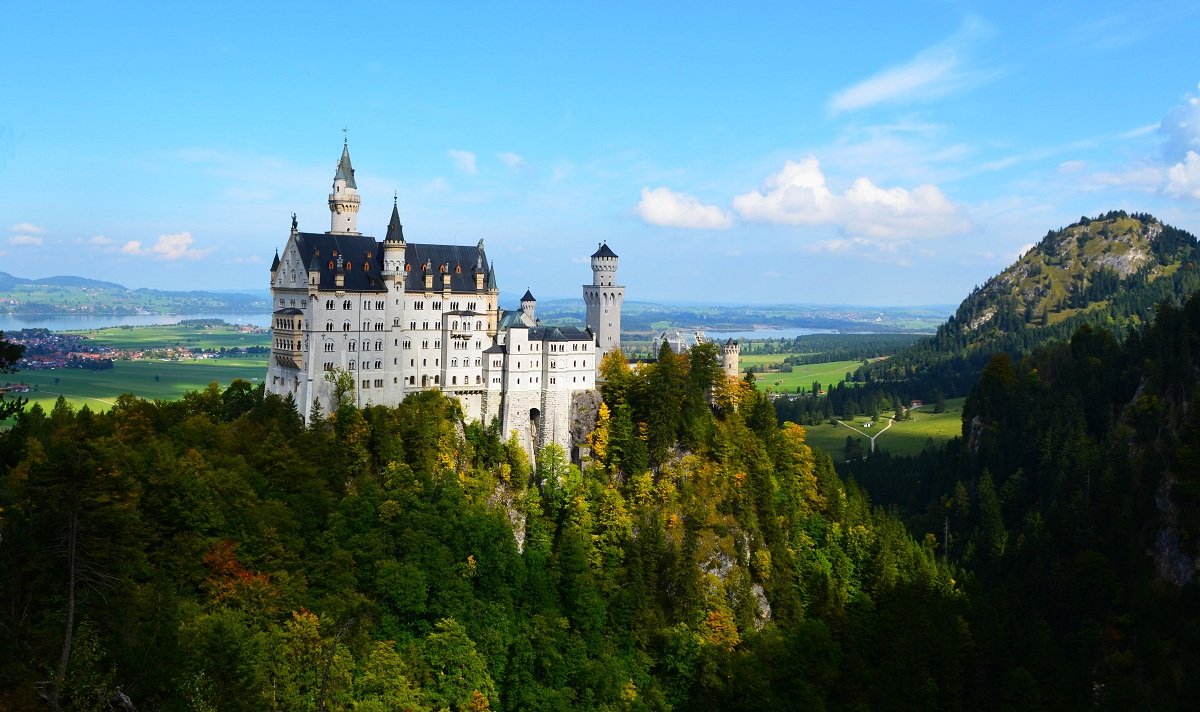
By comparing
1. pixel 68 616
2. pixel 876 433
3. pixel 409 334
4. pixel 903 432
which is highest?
pixel 409 334

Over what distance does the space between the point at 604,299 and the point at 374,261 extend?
21.9 m

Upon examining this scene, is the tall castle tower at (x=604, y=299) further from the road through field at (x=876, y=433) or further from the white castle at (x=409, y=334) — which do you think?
the road through field at (x=876, y=433)

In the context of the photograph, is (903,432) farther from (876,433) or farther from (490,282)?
(490,282)

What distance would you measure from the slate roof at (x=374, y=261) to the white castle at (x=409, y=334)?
0.09m

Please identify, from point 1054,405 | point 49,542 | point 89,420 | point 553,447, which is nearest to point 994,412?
point 1054,405

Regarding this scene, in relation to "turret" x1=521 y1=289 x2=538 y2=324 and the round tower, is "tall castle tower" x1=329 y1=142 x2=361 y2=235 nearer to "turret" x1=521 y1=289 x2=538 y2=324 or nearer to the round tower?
"turret" x1=521 y1=289 x2=538 y2=324

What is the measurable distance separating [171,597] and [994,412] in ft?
336

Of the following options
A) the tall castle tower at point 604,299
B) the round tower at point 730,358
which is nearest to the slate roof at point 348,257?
the tall castle tower at point 604,299

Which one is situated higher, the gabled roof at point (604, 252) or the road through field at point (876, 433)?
the gabled roof at point (604, 252)

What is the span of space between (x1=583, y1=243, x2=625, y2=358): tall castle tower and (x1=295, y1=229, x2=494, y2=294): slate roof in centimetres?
1170

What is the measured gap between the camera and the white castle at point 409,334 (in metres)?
76.4

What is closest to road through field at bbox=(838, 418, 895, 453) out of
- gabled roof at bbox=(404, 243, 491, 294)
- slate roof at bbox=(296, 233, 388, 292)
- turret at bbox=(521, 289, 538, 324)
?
turret at bbox=(521, 289, 538, 324)

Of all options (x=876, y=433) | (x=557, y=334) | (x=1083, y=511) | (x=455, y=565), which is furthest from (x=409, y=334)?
(x=876, y=433)

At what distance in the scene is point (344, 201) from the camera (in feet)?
274
